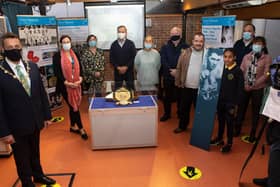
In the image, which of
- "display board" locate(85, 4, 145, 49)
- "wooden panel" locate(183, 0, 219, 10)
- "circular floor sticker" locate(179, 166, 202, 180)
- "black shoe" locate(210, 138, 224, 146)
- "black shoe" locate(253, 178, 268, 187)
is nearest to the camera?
"black shoe" locate(253, 178, 268, 187)

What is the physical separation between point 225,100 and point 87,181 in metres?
1.87

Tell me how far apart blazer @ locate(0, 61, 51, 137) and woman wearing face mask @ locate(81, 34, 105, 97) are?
81.1 inches

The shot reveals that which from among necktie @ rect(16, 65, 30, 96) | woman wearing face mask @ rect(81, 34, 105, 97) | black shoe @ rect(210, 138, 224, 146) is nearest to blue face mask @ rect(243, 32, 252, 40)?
black shoe @ rect(210, 138, 224, 146)

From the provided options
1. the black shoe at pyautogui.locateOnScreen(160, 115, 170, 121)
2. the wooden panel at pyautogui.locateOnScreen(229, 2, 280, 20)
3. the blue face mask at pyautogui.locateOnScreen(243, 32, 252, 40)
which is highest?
the wooden panel at pyautogui.locateOnScreen(229, 2, 280, 20)

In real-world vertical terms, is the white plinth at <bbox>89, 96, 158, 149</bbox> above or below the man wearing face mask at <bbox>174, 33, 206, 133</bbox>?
below

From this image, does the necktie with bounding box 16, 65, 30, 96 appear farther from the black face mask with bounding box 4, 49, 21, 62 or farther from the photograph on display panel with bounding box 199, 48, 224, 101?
the photograph on display panel with bounding box 199, 48, 224, 101

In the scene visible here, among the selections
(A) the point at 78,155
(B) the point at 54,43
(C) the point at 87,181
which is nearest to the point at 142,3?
(B) the point at 54,43

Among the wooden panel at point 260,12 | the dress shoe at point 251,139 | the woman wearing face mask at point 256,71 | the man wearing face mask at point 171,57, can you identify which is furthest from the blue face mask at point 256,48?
the dress shoe at point 251,139

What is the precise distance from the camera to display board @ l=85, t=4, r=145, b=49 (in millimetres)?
5492

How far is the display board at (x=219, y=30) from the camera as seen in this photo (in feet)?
10.4

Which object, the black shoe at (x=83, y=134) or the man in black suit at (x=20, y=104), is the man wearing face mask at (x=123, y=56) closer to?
the black shoe at (x=83, y=134)

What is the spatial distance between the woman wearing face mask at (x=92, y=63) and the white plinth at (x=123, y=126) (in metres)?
1.23

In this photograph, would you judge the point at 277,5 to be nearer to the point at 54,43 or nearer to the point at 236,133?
the point at 236,133

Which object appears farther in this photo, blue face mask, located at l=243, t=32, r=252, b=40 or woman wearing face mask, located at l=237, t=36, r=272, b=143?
blue face mask, located at l=243, t=32, r=252, b=40
